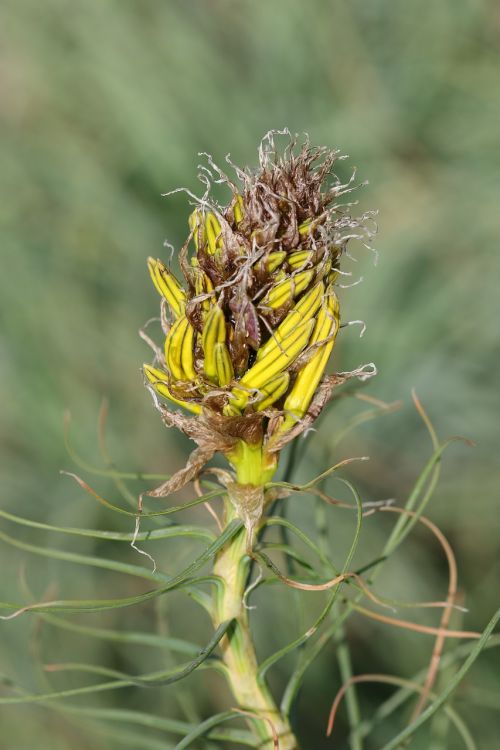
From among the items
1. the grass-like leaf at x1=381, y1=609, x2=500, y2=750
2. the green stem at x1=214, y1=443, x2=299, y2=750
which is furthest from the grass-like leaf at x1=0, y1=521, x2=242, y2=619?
the grass-like leaf at x1=381, y1=609, x2=500, y2=750

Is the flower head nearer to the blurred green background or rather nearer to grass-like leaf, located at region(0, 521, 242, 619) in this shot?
grass-like leaf, located at region(0, 521, 242, 619)

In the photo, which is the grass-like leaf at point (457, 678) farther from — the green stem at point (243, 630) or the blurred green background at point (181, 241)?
the blurred green background at point (181, 241)

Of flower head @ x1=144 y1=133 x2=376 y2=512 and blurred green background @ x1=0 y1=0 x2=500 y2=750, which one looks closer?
flower head @ x1=144 y1=133 x2=376 y2=512

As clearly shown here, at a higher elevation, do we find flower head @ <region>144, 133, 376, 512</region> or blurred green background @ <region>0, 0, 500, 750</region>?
blurred green background @ <region>0, 0, 500, 750</region>

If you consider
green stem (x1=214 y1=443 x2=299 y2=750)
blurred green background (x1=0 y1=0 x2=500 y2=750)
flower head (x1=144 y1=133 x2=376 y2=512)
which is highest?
blurred green background (x1=0 y1=0 x2=500 y2=750)

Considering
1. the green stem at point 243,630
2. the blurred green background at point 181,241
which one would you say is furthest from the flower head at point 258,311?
the blurred green background at point 181,241

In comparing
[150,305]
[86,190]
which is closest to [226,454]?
[150,305]

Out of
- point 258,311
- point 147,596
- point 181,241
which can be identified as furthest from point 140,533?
point 181,241
